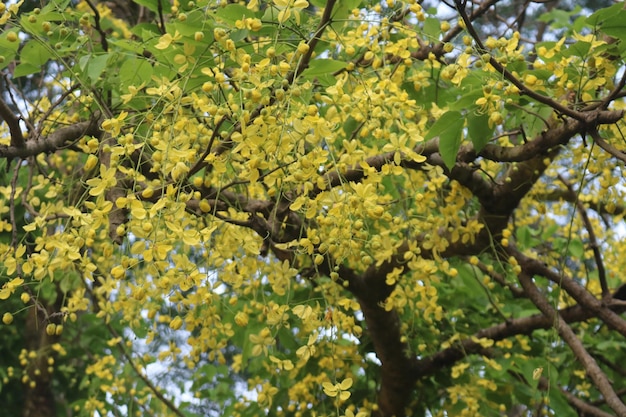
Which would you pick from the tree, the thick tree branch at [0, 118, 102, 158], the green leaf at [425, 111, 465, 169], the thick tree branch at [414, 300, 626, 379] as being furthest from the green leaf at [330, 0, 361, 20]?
the thick tree branch at [414, 300, 626, 379]

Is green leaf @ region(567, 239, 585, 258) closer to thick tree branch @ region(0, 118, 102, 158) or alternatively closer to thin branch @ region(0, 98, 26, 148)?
thick tree branch @ region(0, 118, 102, 158)

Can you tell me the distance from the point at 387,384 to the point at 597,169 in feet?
3.12

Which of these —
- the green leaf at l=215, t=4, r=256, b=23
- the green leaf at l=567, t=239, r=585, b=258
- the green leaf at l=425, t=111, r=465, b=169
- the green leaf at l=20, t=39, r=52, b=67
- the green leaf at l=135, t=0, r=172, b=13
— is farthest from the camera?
the green leaf at l=567, t=239, r=585, b=258

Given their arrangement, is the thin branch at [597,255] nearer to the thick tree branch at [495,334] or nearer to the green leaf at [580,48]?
the thick tree branch at [495,334]

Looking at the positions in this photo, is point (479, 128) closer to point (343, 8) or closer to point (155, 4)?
point (343, 8)

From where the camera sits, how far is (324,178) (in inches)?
51.4

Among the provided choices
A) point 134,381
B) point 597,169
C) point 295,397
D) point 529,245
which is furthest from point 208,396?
point 597,169

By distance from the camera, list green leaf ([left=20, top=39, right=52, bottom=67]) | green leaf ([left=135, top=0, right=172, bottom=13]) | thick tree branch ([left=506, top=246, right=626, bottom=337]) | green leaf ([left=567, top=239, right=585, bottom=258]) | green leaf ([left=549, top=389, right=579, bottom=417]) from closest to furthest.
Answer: green leaf ([left=20, top=39, right=52, bottom=67])
green leaf ([left=135, top=0, right=172, bottom=13])
thick tree branch ([left=506, top=246, right=626, bottom=337])
green leaf ([left=549, top=389, right=579, bottom=417])
green leaf ([left=567, top=239, right=585, bottom=258])

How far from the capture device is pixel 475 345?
217 centimetres

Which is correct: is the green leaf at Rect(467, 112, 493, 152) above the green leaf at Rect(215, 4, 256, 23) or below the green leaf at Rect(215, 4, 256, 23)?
above

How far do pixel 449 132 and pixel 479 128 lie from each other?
0.06 m

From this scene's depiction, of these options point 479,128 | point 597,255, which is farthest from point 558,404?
point 479,128

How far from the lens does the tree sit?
1208 mm

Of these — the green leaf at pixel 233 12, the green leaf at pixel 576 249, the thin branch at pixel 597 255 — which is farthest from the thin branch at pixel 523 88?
the green leaf at pixel 576 249
